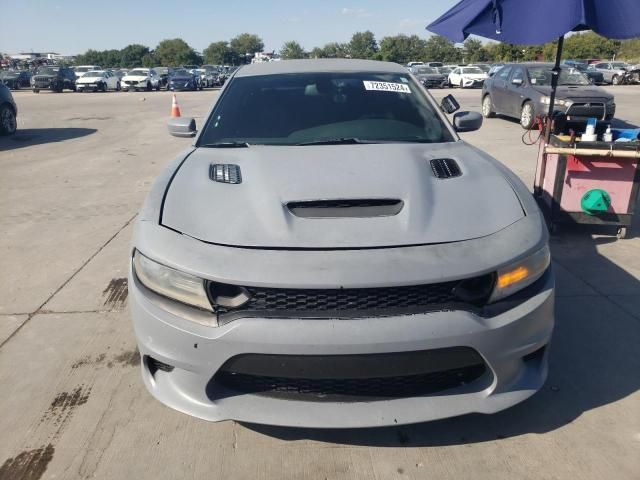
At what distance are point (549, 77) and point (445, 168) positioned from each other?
11203 millimetres

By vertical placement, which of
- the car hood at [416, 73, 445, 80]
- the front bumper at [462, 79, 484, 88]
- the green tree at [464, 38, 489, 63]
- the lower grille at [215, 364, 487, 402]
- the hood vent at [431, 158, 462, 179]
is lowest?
the lower grille at [215, 364, 487, 402]

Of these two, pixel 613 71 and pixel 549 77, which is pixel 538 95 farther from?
pixel 613 71

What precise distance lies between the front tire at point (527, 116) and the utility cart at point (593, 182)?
733 cm

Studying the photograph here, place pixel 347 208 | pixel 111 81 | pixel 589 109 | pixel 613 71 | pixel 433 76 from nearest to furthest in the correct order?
pixel 347 208, pixel 589 109, pixel 433 76, pixel 111 81, pixel 613 71

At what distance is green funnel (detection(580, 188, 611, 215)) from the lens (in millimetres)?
4426

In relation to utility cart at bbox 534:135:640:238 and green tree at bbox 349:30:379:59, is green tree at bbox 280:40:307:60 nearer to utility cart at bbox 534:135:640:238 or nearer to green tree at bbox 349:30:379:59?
green tree at bbox 349:30:379:59

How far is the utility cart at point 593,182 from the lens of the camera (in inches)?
171

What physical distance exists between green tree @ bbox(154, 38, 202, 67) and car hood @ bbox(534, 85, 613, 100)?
304ft

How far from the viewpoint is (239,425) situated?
2.38 m

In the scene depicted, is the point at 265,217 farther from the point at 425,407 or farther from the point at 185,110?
the point at 185,110

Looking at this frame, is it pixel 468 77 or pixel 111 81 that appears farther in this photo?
pixel 111 81

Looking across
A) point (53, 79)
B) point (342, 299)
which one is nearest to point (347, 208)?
point (342, 299)

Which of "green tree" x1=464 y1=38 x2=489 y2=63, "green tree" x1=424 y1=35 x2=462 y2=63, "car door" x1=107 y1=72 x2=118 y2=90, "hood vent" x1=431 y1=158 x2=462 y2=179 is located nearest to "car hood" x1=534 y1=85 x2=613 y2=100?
"hood vent" x1=431 y1=158 x2=462 y2=179

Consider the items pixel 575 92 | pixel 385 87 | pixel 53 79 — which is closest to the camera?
pixel 385 87
